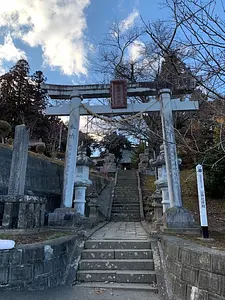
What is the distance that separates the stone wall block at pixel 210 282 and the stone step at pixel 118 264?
146cm

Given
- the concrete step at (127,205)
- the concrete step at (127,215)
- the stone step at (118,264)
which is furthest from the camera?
the concrete step at (127,205)

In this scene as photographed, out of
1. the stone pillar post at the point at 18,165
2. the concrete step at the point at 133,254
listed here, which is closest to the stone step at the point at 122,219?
the concrete step at the point at 133,254

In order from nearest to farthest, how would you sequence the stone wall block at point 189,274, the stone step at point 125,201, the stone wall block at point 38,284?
the stone wall block at point 189,274 → the stone wall block at point 38,284 → the stone step at point 125,201

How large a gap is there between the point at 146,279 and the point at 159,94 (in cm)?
528

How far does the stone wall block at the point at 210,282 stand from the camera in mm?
2792

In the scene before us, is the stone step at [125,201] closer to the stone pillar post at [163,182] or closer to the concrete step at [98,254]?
the stone pillar post at [163,182]

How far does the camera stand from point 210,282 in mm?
2895

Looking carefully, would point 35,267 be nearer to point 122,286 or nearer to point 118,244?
point 122,286

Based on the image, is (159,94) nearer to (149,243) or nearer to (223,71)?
(223,71)

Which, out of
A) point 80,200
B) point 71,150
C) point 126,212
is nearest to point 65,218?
point 80,200

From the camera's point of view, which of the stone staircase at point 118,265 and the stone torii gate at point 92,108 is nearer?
the stone staircase at point 118,265

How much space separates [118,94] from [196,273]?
5536 millimetres

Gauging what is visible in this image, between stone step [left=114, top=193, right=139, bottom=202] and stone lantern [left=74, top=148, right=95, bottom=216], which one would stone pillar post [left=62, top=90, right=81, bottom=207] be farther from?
stone step [left=114, top=193, right=139, bottom=202]

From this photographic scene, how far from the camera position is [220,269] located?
2.80m
